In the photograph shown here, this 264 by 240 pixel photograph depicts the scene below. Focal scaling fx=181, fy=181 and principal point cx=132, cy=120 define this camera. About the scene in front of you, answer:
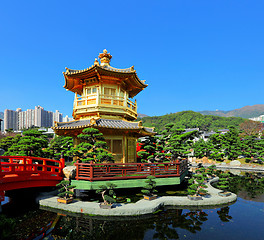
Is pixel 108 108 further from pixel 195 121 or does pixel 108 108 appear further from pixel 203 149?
pixel 195 121

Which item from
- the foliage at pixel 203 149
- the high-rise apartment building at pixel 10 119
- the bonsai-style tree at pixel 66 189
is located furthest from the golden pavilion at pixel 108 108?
the high-rise apartment building at pixel 10 119

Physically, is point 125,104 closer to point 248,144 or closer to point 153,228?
point 153,228

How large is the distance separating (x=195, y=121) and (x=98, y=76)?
103165mm

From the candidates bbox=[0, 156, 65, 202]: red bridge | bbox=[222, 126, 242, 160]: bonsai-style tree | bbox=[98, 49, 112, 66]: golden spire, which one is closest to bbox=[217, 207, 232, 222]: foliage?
bbox=[0, 156, 65, 202]: red bridge

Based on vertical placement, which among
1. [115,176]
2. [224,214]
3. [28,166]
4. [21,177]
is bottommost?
[224,214]

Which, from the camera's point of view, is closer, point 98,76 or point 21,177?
point 21,177

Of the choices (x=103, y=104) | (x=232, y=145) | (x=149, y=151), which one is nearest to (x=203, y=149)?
(x=232, y=145)

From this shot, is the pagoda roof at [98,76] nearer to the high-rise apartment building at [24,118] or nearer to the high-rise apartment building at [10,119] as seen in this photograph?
the high-rise apartment building at [10,119]

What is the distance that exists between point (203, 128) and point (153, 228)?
10509 centimetres

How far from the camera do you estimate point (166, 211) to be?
10492 millimetres

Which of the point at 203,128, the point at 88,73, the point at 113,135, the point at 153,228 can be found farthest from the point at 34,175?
the point at 203,128

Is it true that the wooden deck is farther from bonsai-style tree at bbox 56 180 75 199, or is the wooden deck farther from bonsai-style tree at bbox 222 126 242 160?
bonsai-style tree at bbox 222 126 242 160

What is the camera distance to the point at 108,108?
609 inches

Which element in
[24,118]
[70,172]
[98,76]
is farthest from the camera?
[24,118]
